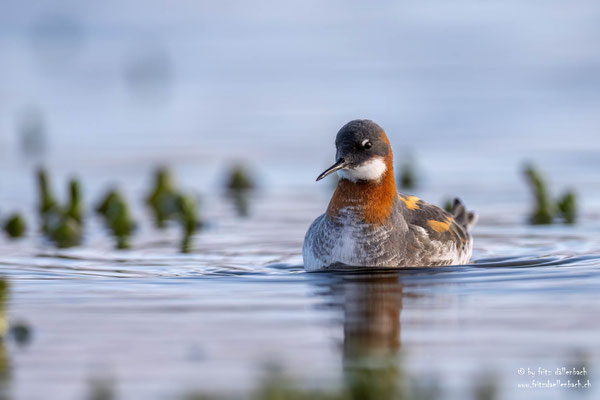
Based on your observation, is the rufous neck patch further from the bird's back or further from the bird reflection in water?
the bird reflection in water

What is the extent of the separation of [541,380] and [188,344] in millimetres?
2160

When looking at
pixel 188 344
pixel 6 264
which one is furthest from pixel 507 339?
pixel 6 264

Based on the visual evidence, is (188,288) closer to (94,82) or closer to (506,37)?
(94,82)

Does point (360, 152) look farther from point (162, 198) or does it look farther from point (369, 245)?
point (162, 198)

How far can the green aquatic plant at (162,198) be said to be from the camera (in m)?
13.8

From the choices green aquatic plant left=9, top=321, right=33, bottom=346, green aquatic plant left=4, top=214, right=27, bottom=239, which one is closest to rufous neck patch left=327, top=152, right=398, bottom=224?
green aquatic plant left=9, top=321, right=33, bottom=346

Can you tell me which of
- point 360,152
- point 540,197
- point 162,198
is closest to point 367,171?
point 360,152

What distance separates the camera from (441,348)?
6.84 m

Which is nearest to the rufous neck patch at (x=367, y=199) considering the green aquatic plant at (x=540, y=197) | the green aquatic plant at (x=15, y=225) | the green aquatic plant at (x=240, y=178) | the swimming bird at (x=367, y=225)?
the swimming bird at (x=367, y=225)

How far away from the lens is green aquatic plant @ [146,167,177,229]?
13.8m

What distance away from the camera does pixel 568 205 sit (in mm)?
12953

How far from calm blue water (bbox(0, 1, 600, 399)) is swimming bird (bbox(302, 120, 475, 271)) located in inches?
13.8

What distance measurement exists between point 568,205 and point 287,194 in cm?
404

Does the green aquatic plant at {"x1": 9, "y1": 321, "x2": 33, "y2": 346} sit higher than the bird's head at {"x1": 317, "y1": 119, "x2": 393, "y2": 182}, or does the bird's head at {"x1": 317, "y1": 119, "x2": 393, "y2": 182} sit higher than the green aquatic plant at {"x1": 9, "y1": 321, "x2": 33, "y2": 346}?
the bird's head at {"x1": 317, "y1": 119, "x2": 393, "y2": 182}
